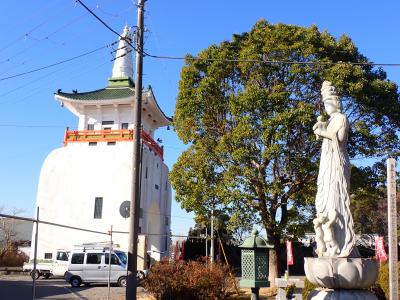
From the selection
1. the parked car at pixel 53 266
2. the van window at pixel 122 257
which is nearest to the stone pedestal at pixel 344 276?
the van window at pixel 122 257

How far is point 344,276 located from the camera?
22.0ft

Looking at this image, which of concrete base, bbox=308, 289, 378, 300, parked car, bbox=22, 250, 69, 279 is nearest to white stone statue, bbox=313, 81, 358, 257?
concrete base, bbox=308, 289, 378, 300

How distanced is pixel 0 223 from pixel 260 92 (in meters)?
32.2

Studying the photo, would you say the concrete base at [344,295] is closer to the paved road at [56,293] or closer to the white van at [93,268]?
the paved road at [56,293]

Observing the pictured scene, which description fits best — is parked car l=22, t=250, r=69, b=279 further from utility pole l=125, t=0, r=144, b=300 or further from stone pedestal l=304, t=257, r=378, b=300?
stone pedestal l=304, t=257, r=378, b=300

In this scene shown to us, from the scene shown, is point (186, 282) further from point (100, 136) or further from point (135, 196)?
point (100, 136)

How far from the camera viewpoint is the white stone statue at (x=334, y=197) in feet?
23.5

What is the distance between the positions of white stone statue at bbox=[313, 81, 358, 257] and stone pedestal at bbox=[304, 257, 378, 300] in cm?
26

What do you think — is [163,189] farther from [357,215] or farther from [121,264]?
[357,215]

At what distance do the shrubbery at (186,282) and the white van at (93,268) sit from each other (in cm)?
847

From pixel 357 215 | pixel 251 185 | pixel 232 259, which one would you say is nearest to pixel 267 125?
pixel 251 185

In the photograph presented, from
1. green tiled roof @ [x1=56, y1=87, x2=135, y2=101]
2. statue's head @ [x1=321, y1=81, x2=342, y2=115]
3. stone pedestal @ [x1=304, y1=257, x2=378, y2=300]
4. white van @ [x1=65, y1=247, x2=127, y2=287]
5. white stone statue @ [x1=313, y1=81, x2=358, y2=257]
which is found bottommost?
white van @ [x1=65, y1=247, x2=127, y2=287]

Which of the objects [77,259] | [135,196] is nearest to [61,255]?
[77,259]

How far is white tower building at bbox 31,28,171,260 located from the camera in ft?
103
